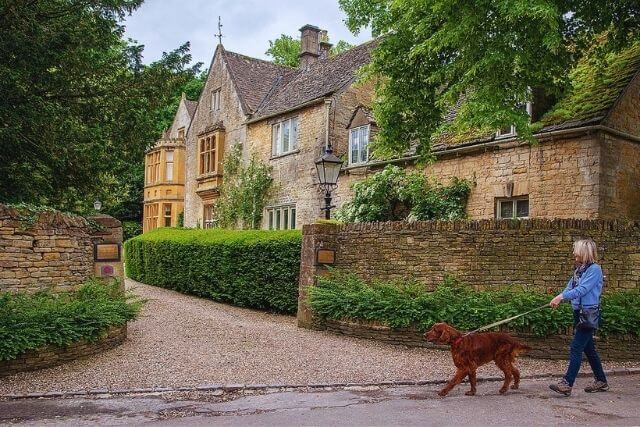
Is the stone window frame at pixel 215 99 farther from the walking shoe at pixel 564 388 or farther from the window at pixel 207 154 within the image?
the walking shoe at pixel 564 388

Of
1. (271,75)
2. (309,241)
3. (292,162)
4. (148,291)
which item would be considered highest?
(271,75)

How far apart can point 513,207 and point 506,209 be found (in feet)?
0.84

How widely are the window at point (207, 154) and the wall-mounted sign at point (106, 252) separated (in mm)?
18549

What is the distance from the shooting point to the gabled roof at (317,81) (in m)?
24.4

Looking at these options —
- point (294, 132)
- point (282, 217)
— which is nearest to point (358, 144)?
point (294, 132)

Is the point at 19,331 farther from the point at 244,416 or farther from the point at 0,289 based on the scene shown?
the point at 244,416

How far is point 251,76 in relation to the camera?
99.6ft

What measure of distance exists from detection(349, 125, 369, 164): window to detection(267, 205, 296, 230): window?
11.9 feet

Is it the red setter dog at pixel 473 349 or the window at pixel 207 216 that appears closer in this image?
the red setter dog at pixel 473 349

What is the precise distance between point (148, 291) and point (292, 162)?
7960mm

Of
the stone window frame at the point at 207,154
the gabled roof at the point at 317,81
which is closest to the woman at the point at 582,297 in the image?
the gabled roof at the point at 317,81

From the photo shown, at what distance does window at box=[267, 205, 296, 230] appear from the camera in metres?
24.6

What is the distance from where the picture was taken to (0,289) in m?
9.52

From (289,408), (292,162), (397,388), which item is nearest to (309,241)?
(397,388)
